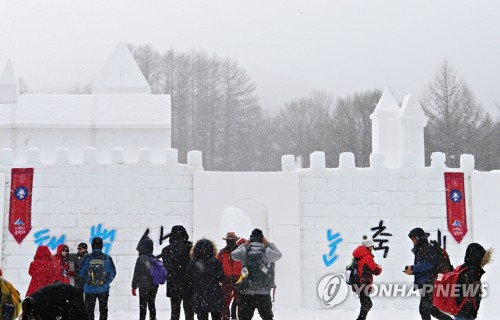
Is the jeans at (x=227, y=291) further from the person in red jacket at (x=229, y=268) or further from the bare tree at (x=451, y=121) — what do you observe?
the bare tree at (x=451, y=121)

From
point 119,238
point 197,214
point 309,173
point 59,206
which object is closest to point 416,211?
point 309,173

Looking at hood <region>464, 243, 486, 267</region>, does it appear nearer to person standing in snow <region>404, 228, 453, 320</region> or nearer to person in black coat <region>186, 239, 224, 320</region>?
person standing in snow <region>404, 228, 453, 320</region>

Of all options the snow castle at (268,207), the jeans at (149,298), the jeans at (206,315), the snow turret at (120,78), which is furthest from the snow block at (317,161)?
the snow turret at (120,78)

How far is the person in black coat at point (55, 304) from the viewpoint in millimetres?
3209

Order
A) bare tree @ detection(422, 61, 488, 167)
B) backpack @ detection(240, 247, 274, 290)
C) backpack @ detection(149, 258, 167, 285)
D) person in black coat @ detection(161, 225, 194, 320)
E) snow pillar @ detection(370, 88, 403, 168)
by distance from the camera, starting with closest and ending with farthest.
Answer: backpack @ detection(240, 247, 274, 290) < person in black coat @ detection(161, 225, 194, 320) < backpack @ detection(149, 258, 167, 285) < snow pillar @ detection(370, 88, 403, 168) < bare tree @ detection(422, 61, 488, 167)

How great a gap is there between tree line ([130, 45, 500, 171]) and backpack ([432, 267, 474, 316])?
1438 inches

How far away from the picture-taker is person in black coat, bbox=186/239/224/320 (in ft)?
26.6

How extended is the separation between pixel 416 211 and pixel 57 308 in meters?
13.3

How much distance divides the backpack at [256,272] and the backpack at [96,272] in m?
2.68

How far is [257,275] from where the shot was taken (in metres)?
8.07

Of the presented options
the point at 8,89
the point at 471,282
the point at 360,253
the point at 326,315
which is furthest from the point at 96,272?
the point at 8,89

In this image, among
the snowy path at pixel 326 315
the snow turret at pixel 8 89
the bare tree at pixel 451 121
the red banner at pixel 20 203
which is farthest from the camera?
the bare tree at pixel 451 121

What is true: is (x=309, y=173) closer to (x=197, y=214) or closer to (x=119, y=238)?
(x=197, y=214)

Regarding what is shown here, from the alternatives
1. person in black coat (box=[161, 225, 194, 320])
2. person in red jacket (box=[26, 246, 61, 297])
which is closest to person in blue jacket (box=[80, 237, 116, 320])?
person in red jacket (box=[26, 246, 61, 297])
